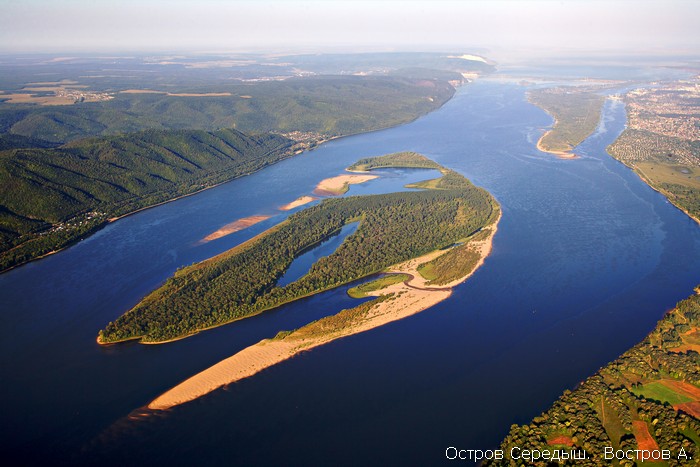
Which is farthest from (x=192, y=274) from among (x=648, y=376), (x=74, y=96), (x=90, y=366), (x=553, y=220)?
(x=74, y=96)

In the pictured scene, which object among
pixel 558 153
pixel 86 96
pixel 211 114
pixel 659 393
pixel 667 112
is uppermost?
pixel 86 96

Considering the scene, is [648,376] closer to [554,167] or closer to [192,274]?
[192,274]

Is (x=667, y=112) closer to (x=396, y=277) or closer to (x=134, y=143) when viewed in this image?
(x=396, y=277)

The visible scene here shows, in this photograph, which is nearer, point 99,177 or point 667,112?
point 99,177

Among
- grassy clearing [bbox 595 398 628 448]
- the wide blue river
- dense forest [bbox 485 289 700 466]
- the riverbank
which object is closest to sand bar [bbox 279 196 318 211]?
the wide blue river

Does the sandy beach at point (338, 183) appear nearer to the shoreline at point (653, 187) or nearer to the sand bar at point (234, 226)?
the sand bar at point (234, 226)

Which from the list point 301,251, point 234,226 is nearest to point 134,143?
point 234,226
